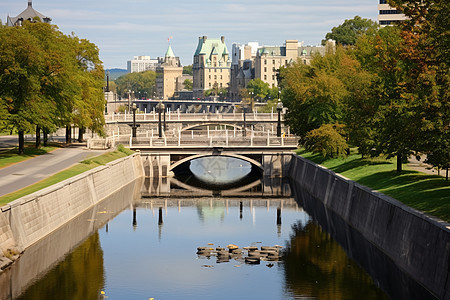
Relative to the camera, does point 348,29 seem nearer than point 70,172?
No

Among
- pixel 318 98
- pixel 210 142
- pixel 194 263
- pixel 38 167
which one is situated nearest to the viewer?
pixel 194 263

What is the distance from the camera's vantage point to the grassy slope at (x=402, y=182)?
34562 mm

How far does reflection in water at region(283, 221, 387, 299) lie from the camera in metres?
32.8

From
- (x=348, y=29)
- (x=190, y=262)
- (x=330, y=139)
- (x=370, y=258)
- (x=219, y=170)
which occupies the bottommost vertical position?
(x=219, y=170)

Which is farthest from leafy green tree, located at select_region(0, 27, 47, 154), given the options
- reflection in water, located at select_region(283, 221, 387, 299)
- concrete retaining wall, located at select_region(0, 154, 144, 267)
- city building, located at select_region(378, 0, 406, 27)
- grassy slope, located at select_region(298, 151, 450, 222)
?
city building, located at select_region(378, 0, 406, 27)

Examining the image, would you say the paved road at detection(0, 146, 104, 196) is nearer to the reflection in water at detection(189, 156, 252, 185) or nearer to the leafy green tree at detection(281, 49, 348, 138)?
the reflection in water at detection(189, 156, 252, 185)

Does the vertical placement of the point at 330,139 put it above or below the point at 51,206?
above

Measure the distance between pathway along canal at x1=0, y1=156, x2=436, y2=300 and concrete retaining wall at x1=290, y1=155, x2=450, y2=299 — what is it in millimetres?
657

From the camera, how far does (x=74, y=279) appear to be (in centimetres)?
3488

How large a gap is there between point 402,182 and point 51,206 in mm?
18740

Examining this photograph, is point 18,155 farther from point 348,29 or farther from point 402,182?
point 348,29

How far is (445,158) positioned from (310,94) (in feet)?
108

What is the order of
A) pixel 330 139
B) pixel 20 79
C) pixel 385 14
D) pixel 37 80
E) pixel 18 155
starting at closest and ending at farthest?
pixel 20 79, pixel 37 80, pixel 330 139, pixel 18 155, pixel 385 14

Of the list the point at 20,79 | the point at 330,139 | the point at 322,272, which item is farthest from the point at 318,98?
the point at 322,272
